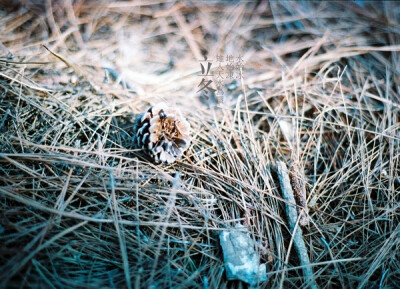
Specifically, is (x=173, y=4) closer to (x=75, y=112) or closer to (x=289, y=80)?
(x=289, y=80)

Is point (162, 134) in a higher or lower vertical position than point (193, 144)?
higher

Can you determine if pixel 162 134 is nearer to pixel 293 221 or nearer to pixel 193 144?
pixel 193 144

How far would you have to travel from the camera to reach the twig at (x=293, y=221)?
3.60ft

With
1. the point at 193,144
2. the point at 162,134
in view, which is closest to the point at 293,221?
the point at 193,144

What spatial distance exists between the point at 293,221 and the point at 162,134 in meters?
0.70

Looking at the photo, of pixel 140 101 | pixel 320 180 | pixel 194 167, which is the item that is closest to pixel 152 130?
pixel 194 167

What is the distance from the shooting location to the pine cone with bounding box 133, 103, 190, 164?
1217 mm

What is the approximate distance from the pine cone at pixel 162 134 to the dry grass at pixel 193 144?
84 millimetres

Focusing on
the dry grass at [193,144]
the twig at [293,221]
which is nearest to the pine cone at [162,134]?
the dry grass at [193,144]

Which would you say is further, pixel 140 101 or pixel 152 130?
pixel 140 101

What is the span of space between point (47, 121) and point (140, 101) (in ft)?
1.53

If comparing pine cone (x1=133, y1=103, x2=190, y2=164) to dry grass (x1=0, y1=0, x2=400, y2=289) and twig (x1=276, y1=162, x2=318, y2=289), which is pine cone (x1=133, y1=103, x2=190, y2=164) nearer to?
dry grass (x1=0, y1=0, x2=400, y2=289)

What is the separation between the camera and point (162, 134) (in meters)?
1.24

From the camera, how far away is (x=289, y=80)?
1.69 meters
